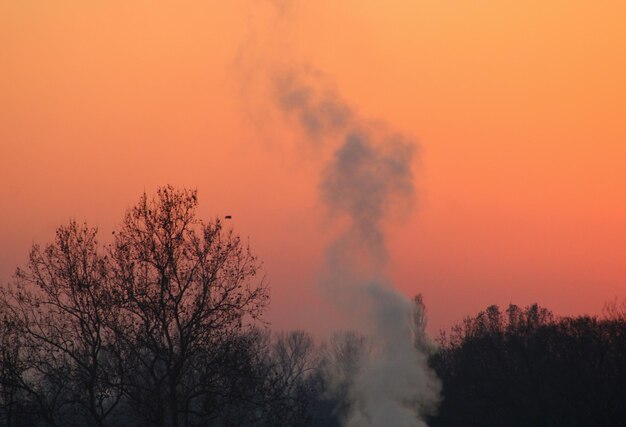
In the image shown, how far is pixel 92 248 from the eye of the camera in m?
44.5

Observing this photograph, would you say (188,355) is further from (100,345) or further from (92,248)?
(92,248)

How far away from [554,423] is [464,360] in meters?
26.9

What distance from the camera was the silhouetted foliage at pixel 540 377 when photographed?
247 feet

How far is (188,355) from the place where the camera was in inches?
1657

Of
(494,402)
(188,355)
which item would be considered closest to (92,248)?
(188,355)

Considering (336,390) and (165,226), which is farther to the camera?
(336,390)

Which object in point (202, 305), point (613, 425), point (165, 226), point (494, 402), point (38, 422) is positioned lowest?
point (38, 422)

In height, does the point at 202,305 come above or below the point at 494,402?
below

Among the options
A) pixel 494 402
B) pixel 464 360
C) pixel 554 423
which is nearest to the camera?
pixel 554 423

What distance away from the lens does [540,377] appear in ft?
282

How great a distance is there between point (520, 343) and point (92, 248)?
60326mm

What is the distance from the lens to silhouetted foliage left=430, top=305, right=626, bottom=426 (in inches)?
2970

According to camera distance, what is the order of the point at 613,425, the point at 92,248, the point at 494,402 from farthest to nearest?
the point at 494,402, the point at 613,425, the point at 92,248

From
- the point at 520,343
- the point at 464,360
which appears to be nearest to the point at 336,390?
the point at 464,360
